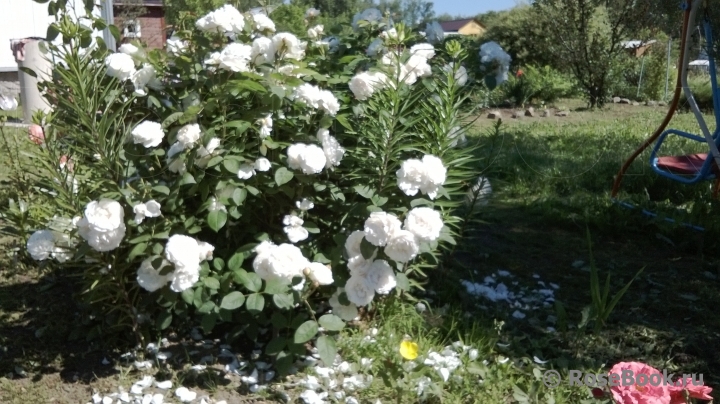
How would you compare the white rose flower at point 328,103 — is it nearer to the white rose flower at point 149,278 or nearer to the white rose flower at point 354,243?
the white rose flower at point 354,243

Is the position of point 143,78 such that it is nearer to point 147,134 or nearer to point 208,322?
point 147,134

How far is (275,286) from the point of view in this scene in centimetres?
240

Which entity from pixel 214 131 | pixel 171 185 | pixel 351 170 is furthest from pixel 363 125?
pixel 171 185

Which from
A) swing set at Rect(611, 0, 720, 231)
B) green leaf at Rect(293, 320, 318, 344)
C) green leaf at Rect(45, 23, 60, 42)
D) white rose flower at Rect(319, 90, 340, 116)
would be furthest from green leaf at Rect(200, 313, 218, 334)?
swing set at Rect(611, 0, 720, 231)

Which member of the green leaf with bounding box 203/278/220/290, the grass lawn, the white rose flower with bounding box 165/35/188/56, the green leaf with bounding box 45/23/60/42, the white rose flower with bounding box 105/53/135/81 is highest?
the green leaf with bounding box 45/23/60/42

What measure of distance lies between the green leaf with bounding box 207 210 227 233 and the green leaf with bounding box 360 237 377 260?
0.46m

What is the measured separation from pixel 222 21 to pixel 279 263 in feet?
2.85

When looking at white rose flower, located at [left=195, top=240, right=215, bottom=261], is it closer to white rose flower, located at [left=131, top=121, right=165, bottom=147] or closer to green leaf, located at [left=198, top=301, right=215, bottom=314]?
green leaf, located at [left=198, top=301, right=215, bottom=314]

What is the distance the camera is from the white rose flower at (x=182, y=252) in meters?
2.27

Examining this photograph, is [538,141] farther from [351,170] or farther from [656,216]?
[351,170]

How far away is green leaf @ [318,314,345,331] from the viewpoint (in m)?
2.41

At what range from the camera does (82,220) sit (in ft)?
7.62

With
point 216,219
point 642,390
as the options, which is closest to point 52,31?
point 216,219

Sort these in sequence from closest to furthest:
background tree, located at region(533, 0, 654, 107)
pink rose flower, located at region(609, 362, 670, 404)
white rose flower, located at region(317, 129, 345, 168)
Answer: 1. pink rose flower, located at region(609, 362, 670, 404)
2. white rose flower, located at region(317, 129, 345, 168)
3. background tree, located at region(533, 0, 654, 107)
